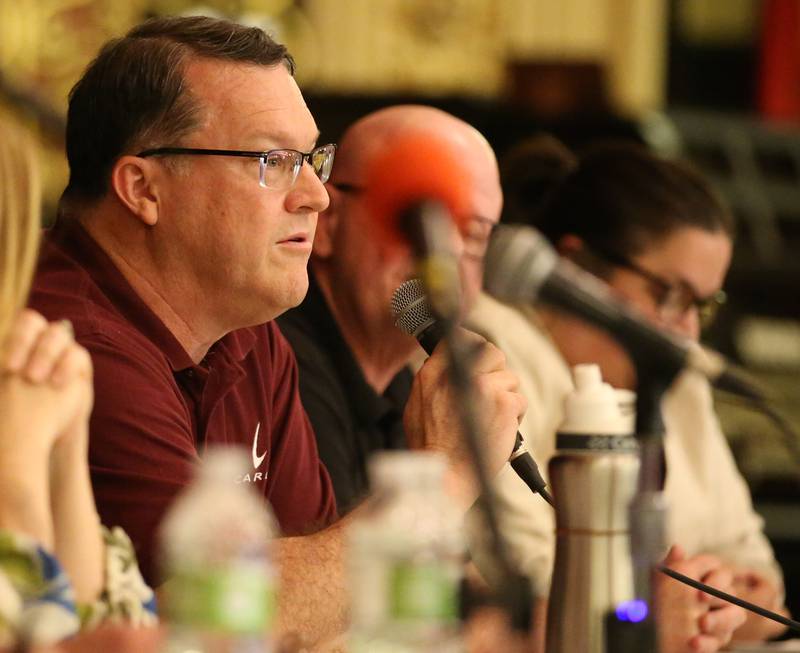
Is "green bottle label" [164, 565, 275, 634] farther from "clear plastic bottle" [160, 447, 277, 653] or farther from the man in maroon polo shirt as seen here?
the man in maroon polo shirt

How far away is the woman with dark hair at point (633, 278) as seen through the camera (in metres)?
2.67

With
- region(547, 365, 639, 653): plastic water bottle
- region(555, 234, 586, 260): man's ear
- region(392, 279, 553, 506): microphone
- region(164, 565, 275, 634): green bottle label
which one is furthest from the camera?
region(555, 234, 586, 260): man's ear

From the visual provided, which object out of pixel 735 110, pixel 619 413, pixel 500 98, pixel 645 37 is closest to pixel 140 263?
pixel 619 413

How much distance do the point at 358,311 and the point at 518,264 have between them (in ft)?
4.07

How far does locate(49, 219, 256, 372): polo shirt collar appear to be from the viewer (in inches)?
71.0

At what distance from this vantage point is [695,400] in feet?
10.0

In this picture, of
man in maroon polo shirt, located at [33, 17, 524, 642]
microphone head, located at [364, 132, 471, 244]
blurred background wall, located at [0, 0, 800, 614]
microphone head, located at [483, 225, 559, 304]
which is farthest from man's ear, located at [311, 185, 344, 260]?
blurred background wall, located at [0, 0, 800, 614]

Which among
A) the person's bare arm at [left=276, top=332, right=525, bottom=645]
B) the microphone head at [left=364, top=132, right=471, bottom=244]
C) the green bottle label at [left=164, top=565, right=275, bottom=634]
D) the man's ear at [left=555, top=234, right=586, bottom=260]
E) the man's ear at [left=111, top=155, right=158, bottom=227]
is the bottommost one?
the man's ear at [left=555, top=234, right=586, bottom=260]

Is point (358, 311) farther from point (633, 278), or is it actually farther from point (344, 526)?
point (344, 526)

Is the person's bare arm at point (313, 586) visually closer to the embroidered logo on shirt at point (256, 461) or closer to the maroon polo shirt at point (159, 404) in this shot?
the maroon polo shirt at point (159, 404)

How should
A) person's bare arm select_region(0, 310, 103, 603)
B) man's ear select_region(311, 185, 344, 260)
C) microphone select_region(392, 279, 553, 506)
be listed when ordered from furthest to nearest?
man's ear select_region(311, 185, 344, 260) < microphone select_region(392, 279, 553, 506) < person's bare arm select_region(0, 310, 103, 603)

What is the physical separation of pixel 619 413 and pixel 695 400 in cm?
172

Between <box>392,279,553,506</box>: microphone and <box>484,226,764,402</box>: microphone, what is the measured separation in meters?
0.34

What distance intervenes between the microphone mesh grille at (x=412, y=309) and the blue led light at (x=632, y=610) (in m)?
0.49
